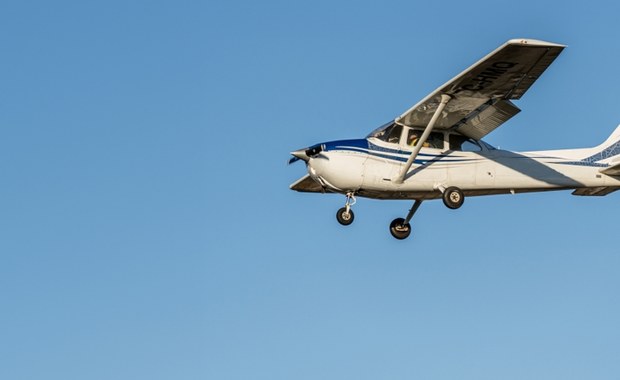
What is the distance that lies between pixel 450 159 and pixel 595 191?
3.36 m

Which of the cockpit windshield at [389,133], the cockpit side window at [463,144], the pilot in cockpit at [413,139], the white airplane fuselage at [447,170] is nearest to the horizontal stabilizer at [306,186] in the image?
the white airplane fuselage at [447,170]

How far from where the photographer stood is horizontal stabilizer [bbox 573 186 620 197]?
940 inches

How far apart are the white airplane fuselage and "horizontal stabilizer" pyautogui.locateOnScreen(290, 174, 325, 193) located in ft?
8.36

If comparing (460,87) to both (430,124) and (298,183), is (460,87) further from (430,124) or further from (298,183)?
(298,183)

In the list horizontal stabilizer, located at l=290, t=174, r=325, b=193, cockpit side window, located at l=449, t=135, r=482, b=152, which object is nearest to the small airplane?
cockpit side window, located at l=449, t=135, r=482, b=152

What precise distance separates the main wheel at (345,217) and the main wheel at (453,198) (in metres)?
1.71

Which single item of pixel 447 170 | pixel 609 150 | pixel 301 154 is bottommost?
pixel 447 170

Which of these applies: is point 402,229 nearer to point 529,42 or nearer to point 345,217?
point 345,217

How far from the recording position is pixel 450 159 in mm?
22609

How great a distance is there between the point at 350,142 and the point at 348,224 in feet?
4.83

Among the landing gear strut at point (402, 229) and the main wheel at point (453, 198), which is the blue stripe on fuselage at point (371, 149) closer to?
the main wheel at point (453, 198)

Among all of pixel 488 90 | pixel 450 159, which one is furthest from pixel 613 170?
pixel 488 90

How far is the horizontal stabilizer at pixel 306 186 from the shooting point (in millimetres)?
24906

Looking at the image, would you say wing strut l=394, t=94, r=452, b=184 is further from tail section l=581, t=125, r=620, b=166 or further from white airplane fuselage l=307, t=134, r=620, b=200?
tail section l=581, t=125, r=620, b=166
